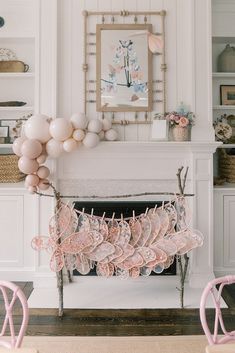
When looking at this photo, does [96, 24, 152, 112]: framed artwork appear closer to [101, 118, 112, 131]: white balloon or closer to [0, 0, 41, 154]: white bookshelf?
[101, 118, 112, 131]: white balloon

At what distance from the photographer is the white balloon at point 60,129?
3.31 metres

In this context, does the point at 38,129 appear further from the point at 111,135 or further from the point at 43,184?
the point at 111,135

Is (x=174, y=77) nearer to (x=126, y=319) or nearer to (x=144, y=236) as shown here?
(x=144, y=236)

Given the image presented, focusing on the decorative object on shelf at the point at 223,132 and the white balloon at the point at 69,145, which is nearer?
the white balloon at the point at 69,145

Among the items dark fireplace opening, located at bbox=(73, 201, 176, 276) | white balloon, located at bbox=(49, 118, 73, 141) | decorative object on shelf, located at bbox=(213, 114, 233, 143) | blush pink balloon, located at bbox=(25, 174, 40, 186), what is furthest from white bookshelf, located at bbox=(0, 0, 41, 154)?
decorative object on shelf, located at bbox=(213, 114, 233, 143)

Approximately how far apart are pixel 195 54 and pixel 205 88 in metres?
0.32

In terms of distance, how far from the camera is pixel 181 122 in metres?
3.54

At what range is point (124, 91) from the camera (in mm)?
3703

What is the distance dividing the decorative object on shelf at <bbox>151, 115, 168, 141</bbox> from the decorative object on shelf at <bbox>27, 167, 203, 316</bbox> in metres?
0.71

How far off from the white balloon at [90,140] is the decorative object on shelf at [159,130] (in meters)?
0.55

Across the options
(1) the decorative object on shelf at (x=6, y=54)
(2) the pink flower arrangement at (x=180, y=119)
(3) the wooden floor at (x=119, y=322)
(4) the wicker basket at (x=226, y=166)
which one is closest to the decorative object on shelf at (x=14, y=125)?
(1) the decorative object on shelf at (x=6, y=54)

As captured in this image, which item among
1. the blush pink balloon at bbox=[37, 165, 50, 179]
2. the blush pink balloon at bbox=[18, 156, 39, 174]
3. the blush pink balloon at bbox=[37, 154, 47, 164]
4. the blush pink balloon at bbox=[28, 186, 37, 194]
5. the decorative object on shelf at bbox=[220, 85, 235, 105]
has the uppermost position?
the decorative object on shelf at bbox=[220, 85, 235, 105]

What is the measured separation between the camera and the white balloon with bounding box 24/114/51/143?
11.0 ft

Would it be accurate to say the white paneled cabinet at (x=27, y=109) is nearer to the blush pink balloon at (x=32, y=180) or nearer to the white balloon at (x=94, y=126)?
the blush pink balloon at (x=32, y=180)
